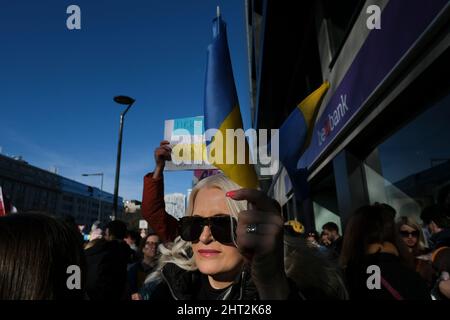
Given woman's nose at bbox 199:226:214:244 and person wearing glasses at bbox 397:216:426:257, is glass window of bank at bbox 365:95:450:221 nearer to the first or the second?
person wearing glasses at bbox 397:216:426:257

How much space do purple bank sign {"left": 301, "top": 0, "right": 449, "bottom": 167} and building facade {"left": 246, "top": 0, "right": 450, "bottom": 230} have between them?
0.03 ft

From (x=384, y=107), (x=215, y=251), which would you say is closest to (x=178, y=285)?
(x=215, y=251)

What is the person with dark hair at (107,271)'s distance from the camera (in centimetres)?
311

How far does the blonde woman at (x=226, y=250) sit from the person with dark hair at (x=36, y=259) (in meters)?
0.49

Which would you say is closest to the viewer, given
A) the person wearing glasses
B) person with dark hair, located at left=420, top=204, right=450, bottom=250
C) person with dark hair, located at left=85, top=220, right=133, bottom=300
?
person with dark hair, located at left=420, top=204, right=450, bottom=250

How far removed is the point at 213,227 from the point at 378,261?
1177 mm

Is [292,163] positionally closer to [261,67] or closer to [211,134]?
[211,134]

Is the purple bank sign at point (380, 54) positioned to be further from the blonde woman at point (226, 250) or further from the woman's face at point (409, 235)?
the blonde woman at point (226, 250)

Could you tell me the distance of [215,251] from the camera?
4.39ft

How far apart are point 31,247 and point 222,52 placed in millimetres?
1437

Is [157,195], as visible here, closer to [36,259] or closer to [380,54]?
[36,259]

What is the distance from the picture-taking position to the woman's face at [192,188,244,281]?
4.32 ft

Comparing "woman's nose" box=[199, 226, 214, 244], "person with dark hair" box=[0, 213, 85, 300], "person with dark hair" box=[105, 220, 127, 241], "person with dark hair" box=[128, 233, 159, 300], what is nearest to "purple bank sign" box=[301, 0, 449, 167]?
"woman's nose" box=[199, 226, 214, 244]
